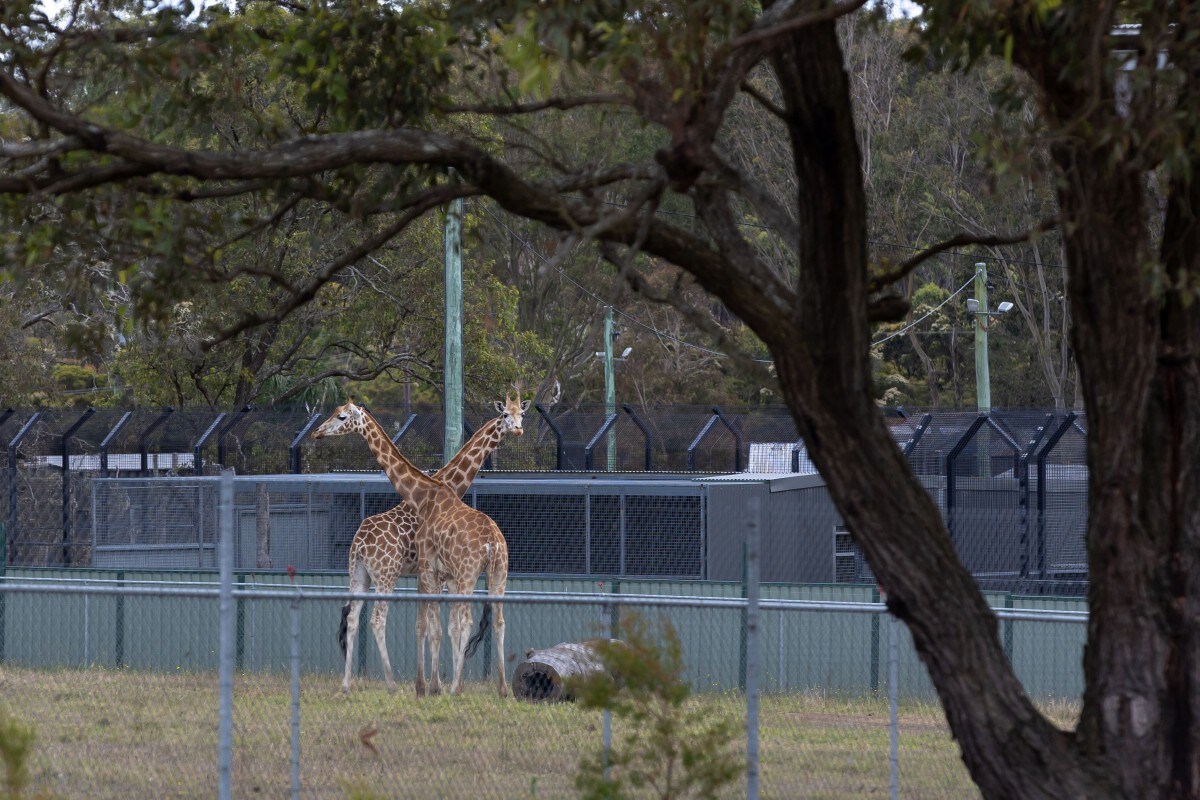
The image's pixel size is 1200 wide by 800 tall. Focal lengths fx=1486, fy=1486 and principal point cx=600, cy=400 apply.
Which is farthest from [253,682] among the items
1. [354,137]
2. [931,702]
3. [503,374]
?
[503,374]

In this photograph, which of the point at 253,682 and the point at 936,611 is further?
the point at 253,682

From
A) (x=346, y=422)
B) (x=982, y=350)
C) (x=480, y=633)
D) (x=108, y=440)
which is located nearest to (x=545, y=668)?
(x=480, y=633)

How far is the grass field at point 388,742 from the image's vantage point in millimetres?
8984

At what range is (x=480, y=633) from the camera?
1325 cm

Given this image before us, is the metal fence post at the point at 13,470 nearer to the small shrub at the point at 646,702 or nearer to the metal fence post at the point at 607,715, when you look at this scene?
the metal fence post at the point at 607,715

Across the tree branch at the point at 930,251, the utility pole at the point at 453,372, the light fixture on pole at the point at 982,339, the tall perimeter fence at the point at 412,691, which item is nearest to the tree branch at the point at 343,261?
the tall perimeter fence at the point at 412,691

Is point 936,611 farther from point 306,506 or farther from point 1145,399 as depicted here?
point 306,506

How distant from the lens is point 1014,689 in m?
5.97

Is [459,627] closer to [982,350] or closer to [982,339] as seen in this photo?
[982,339]

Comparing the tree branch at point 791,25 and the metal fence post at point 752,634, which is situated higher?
the tree branch at point 791,25

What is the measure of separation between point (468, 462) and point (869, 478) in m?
9.97

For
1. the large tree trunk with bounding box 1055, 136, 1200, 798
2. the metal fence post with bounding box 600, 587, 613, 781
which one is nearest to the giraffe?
the metal fence post with bounding box 600, 587, 613, 781

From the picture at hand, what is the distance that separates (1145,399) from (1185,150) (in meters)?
1.00

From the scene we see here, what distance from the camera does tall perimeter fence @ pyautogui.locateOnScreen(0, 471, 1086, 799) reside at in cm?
841
